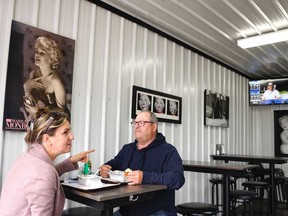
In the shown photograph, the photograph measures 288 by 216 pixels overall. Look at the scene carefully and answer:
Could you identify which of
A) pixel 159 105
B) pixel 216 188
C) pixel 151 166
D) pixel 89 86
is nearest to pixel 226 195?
pixel 151 166

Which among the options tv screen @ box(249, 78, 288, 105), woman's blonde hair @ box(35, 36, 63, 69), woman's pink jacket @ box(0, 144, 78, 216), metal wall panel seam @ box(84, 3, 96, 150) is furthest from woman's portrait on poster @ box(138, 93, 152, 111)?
tv screen @ box(249, 78, 288, 105)

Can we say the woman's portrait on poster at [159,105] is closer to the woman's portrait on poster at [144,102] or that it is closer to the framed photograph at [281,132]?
the woman's portrait on poster at [144,102]

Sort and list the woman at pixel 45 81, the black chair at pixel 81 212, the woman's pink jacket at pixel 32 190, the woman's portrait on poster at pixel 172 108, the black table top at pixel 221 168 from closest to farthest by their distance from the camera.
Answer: the woman's pink jacket at pixel 32 190
the black chair at pixel 81 212
the woman at pixel 45 81
the black table top at pixel 221 168
the woman's portrait on poster at pixel 172 108

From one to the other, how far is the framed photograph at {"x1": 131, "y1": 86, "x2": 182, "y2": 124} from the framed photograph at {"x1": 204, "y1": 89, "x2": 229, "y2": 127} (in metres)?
0.91

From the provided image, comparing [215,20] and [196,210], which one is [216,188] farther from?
[215,20]

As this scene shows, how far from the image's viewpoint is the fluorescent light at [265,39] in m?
3.90

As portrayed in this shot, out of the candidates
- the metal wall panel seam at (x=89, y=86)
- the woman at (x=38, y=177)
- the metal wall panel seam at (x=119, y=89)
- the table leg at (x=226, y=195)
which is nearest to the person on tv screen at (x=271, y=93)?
the table leg at (x=226, y=195)

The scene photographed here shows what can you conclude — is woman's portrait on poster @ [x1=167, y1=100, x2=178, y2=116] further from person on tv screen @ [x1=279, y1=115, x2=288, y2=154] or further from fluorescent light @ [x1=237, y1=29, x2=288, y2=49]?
person on tv screen @ [x1=279, y1=115, x2=288, y2=154]

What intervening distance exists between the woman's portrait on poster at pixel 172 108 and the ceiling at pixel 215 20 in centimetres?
107

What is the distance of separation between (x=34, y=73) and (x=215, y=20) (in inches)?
99.0

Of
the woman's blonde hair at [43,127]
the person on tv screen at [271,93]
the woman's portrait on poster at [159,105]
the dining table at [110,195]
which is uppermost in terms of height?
the person on tv screen at [271,93]

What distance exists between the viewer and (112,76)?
129 inches

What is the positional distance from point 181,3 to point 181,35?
968mm

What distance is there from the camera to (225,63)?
5.65 metres
